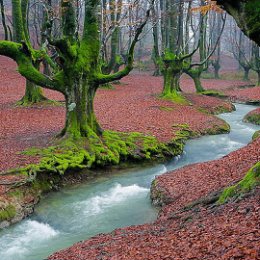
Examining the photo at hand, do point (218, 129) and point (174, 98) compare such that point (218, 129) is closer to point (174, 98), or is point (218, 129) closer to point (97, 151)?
point (174, 98)

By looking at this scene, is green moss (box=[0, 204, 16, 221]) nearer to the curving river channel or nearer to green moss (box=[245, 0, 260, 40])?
the curving river channel

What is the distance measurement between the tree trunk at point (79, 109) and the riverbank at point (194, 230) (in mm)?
4150

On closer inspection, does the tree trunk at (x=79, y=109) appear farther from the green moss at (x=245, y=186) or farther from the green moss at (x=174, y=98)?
the green moss at (x=174, y=98)

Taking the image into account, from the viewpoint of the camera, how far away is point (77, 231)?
980 cm

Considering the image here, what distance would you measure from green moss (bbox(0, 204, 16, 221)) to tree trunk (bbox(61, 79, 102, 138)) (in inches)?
171

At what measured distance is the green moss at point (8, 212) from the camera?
9.81m

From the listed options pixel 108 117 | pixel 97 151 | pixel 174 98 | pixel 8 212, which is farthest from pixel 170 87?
pixel 8 212

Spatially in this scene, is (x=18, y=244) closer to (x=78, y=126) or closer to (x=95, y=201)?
(x=95, y=201)

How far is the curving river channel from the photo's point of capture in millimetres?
9094

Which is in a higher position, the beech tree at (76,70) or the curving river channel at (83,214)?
the beech tree at (76,70)

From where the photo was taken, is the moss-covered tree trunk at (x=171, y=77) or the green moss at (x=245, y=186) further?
the moss-covered tree trunk at (x=171, y=77)

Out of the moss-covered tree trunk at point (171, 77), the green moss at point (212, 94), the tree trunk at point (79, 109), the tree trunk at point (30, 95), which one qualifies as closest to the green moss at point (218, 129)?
the moss-covered tree trunk at point (171, 77)

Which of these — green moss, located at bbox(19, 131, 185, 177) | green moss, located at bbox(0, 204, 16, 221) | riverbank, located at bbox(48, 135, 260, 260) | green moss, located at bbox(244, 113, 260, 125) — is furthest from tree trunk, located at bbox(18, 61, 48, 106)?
green moss, located at bbox(244, 113, 260, 125)

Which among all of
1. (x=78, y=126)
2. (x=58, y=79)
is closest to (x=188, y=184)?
(x=78, y=126)
